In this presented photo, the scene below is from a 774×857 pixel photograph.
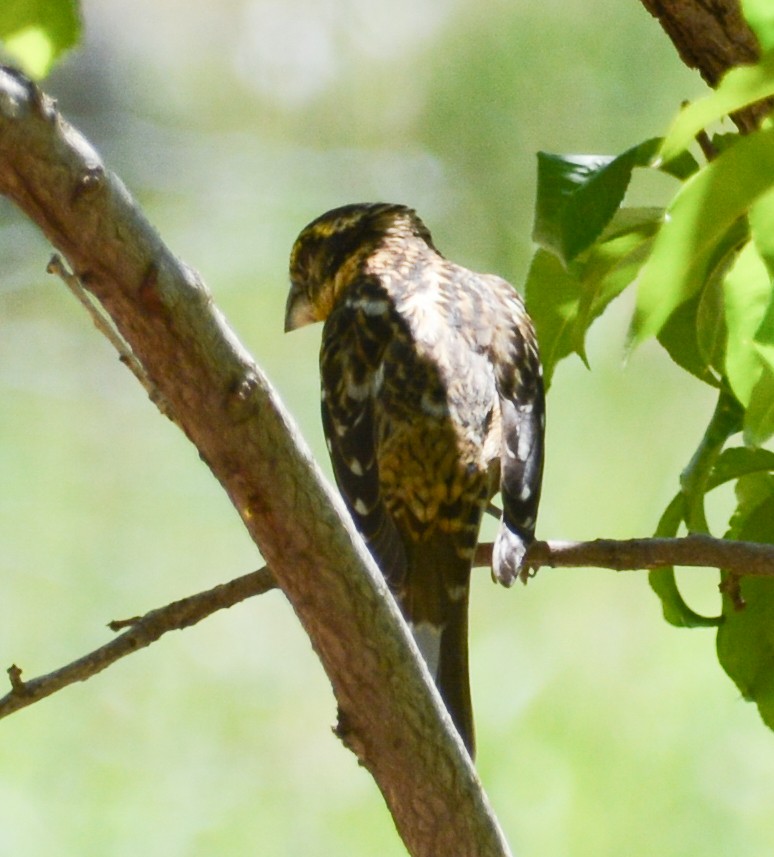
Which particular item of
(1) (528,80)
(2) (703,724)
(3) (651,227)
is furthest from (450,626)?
(1) (528,80)

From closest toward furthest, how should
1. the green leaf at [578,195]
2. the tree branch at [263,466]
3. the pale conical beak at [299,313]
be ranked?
1. the tree branch at [263,466]
2. the green leaf at [578,195]
3. the pale conical beak at [299,313]

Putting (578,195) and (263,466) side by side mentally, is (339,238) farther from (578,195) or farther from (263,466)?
(263,466)

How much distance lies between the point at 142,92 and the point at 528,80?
97.2 inches

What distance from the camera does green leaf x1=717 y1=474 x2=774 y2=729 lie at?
2.39 m

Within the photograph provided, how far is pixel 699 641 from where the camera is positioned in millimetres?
7312

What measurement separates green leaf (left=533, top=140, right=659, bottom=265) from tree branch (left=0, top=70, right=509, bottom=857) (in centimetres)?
55

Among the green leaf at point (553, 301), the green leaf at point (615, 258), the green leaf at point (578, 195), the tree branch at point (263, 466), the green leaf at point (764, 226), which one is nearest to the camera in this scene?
the green leaf at point (764, 226)

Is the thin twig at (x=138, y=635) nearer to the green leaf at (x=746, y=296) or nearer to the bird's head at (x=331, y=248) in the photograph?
the green leaf at (x=746, y=296)

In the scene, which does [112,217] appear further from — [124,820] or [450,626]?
[124,820]

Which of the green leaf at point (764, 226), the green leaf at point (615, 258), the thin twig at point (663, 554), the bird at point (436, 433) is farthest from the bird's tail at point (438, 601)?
the green leaf at point (764, 226)

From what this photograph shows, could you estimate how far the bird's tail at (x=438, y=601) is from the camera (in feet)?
Result: 10.0

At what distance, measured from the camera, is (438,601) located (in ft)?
10.1

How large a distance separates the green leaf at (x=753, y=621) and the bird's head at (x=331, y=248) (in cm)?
203

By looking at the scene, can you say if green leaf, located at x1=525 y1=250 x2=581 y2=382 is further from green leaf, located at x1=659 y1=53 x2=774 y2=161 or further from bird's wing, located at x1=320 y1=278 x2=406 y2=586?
green leaf, located at x1=659 y1=53 x2=774 y2=161
